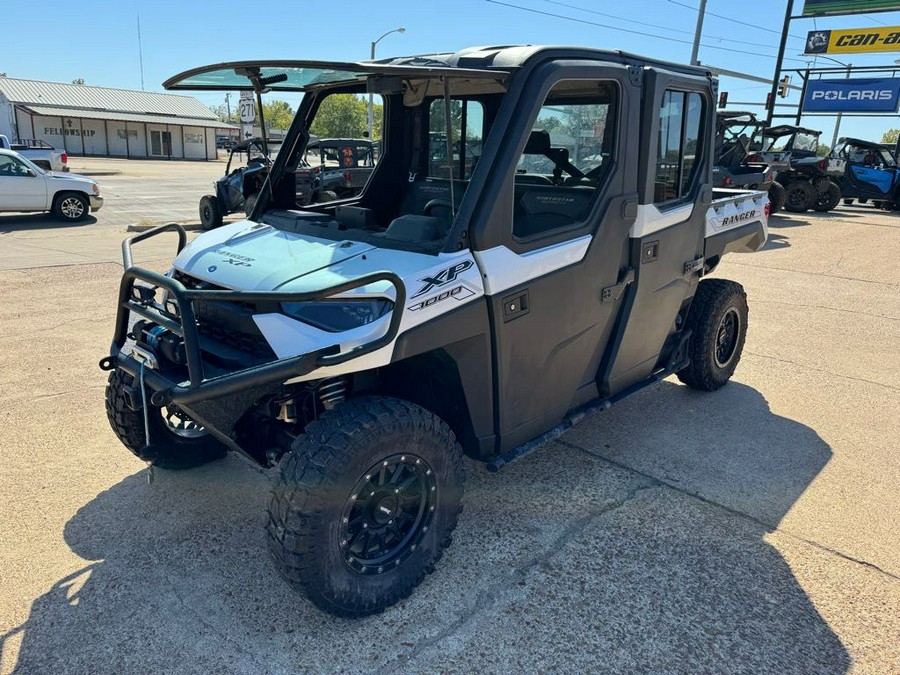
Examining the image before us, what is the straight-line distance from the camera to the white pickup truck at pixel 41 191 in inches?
555

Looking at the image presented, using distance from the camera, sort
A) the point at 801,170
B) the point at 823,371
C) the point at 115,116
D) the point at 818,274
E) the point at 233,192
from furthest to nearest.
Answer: the point at 115,116, the point at 801,170, the point at 233,192, the point at 818,274, the point at 823,371

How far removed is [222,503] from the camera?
144 inches

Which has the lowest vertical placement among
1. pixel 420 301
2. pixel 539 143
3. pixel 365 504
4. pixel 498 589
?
pixel 498 589

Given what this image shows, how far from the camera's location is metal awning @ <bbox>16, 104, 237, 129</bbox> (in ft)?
163

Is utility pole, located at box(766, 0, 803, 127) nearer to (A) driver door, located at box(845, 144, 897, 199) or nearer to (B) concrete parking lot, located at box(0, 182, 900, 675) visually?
(A) driver door, located at box(845, 144, 897, 199)

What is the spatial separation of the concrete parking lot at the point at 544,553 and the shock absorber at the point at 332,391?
2.28 feet

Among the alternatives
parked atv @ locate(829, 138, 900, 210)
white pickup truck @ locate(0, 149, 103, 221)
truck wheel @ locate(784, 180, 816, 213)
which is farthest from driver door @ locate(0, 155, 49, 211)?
parked atv @ locate(829, 138, 900, 210)

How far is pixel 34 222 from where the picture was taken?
48.3ft

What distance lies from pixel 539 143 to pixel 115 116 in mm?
58461

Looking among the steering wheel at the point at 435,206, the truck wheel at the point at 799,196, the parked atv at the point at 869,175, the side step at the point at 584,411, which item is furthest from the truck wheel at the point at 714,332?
the parked atv at the point at 869,175

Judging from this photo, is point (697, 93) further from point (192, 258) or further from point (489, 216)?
point (192, 258)

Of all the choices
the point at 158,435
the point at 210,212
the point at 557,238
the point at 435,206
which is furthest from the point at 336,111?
the point at 210,212

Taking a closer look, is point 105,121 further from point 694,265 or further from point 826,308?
point 694,265

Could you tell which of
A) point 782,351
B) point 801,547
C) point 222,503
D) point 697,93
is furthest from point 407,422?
point 782,351
